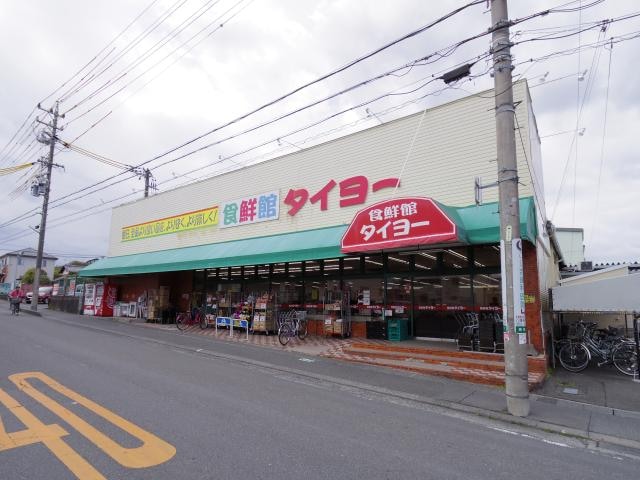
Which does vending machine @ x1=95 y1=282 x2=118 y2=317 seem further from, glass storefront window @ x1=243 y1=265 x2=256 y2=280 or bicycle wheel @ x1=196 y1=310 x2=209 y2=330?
glass storefront window @ x1=243 y1=265 x2=256 y2=280

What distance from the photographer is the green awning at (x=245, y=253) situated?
43.1ft

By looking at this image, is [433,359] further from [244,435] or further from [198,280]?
[198,280]

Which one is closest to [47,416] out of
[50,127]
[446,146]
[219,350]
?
[219,350]

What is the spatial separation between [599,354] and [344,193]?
28.9 ft

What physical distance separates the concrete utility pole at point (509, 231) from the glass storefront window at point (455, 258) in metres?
5.36

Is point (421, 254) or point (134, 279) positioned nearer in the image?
point (421, 254)

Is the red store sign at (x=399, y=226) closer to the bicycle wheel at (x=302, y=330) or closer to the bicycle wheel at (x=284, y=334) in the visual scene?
the bicycle wheel at (x=284, y=334)

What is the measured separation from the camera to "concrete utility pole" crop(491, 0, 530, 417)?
6566 millimetres

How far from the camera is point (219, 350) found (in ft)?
40.3

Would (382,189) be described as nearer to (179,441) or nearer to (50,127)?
(179,441)

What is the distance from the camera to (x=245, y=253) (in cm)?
1527

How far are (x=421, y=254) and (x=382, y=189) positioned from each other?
245 cm

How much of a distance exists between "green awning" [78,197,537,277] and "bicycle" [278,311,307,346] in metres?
2.19

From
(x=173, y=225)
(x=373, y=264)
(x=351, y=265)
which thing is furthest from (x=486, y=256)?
(x=173, y=225)
